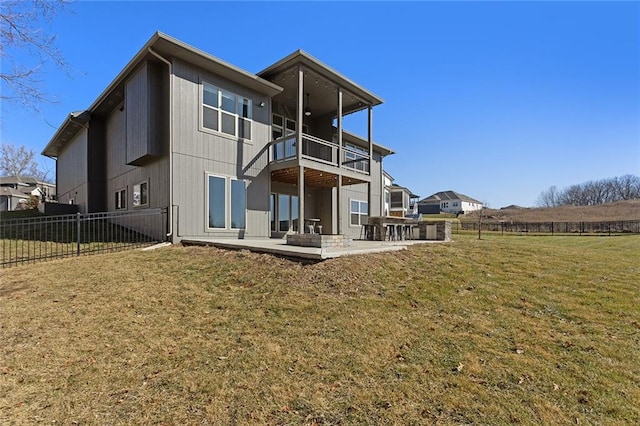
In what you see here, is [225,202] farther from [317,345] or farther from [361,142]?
[361,142]

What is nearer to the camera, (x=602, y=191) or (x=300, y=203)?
(x=300, y=203)

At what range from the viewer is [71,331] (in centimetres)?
441

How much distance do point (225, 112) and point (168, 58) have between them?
2349mm

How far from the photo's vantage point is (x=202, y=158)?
432 inches

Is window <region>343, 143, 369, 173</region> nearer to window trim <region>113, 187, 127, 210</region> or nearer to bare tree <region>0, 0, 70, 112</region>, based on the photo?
window trim <region>113, 187, 127, 210</region>

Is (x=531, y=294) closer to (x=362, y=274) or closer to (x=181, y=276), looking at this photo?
(x=362, y=274)

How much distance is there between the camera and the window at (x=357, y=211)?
18.7m

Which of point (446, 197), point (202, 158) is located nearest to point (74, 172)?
point (202, 158)

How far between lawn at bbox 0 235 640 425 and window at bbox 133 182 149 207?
4858mm

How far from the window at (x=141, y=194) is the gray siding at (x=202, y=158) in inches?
82.7

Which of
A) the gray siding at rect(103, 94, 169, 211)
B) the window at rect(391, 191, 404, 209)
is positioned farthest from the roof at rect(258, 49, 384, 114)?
the window at rect(391, 191, 404, 209)

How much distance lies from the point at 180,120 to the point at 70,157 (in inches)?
533

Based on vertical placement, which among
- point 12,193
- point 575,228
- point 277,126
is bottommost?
point 575,228

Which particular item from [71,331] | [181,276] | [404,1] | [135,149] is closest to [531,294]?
[181,276]
